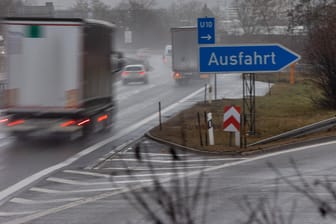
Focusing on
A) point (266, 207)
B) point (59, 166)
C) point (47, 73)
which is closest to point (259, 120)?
point (47, 73)

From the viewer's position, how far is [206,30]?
20812 mm

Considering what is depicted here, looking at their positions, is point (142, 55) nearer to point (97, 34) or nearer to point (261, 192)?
point (97, 34)

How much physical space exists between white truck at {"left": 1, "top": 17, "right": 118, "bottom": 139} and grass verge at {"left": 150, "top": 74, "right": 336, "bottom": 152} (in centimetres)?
316

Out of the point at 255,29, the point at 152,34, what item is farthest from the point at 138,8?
the point at 255,29

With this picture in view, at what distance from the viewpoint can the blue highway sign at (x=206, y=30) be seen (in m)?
20.7

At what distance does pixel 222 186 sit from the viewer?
44.2ft

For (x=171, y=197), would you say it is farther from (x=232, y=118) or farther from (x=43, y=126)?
(x=43, y=126)

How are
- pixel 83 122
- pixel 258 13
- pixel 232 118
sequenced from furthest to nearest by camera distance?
pixel 258 13, pixel 83 122, pixel 232 118

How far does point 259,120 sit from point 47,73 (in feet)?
28.9

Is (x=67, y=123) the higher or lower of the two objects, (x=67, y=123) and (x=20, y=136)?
the higher

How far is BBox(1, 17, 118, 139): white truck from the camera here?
63.6ft

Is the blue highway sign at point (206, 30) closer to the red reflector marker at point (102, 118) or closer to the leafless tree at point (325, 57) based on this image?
the red reflector marker at point (102, 118)

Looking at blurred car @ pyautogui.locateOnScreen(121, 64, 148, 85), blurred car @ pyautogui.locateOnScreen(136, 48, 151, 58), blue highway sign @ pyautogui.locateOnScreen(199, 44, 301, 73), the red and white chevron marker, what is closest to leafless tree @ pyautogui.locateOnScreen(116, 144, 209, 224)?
the red and white chevron marker

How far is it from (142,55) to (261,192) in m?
67.0
